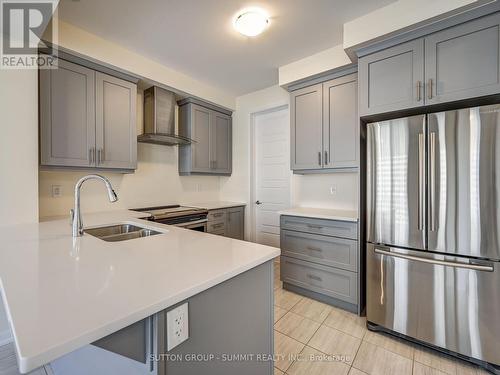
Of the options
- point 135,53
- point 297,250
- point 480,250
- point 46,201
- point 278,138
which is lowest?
point 297,250

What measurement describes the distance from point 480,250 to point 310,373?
1.40 m

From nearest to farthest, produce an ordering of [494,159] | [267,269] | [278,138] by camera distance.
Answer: [267,269] → [494,159] → [278,138]

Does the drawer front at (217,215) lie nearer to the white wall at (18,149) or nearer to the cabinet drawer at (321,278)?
the cabinet drawer at (321,278)

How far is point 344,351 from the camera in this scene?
174 cm

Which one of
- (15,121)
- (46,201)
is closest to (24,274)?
(15,121)

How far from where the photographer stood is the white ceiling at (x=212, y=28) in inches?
75.0

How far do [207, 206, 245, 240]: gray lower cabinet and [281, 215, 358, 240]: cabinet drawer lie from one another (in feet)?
3.54

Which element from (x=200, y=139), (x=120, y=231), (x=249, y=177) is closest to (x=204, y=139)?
(x=200, y=139)

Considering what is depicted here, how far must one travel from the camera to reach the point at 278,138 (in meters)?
3.64

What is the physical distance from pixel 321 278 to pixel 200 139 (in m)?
2.49

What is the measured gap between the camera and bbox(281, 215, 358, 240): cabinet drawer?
221 cm

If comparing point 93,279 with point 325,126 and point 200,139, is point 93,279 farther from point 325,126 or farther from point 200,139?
point 200,139

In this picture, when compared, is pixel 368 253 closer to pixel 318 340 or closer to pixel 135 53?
pixel 318 340

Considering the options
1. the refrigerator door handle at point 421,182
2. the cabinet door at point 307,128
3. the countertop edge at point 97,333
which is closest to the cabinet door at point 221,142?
the cabinet door at point 307,128
